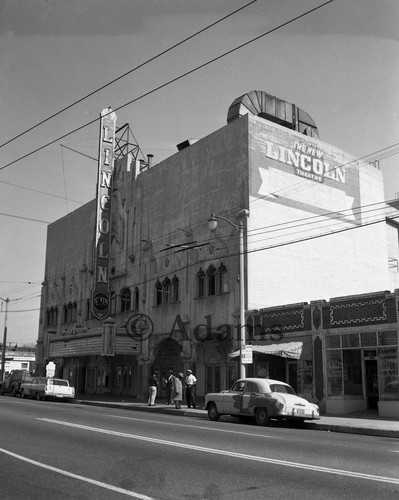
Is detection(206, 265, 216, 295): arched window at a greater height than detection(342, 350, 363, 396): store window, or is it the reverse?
detection(206, 265, 216, 295): arched window

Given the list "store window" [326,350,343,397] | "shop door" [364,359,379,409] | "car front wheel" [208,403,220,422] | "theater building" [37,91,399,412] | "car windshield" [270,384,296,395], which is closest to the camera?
"car windshield" [270,384,296,395]

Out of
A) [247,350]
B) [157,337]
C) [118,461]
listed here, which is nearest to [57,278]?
[157,337]

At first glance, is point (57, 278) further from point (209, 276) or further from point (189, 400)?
point (189, 400)

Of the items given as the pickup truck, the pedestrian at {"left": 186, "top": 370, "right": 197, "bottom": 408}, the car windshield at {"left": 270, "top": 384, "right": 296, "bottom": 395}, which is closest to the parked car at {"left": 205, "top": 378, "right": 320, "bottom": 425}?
the car windshield at {"left": 270, "top": 384, "right": 296, "bottom": 395}

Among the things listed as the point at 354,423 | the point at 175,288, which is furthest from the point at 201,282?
the point at 354,423

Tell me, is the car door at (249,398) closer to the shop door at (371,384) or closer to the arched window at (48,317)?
the shop door at (371,384)

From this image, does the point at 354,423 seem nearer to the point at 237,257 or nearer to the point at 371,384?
the point at 371,384

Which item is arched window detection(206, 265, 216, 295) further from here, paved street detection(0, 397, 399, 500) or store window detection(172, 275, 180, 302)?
paved street detection(0, 397, 399, 500)

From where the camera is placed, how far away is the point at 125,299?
3906 centimetres

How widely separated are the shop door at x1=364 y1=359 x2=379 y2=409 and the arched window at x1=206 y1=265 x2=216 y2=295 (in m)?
9.59

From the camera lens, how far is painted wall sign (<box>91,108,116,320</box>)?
39.4 metres

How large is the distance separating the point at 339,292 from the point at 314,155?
323 inches

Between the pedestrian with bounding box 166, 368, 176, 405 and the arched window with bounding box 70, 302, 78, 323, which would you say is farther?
the arched window with bounding box 70, 302, 78, 323

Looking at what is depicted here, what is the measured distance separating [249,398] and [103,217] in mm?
23428
